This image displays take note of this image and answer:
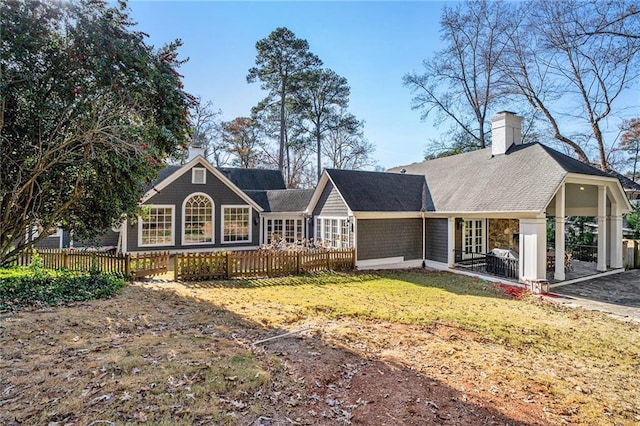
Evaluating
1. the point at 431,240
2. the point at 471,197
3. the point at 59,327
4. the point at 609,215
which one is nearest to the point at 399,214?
the point at 431,240

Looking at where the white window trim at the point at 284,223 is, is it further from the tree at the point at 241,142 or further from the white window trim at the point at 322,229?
the tree at the point at 241,142

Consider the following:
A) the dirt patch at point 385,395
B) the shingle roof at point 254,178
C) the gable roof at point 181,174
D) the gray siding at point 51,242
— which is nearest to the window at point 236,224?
the gable roof at point 181,174

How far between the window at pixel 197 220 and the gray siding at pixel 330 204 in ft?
18.2

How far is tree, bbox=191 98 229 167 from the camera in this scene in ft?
115

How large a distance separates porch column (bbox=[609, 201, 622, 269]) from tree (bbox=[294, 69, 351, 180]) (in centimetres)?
2302

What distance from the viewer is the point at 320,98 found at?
103ft

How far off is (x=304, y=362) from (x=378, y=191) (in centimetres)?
1145

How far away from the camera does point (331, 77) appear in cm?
3083

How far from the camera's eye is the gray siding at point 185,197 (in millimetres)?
15219

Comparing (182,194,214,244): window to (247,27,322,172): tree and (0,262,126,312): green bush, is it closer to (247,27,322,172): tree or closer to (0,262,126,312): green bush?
(0,262,126,312): green bush

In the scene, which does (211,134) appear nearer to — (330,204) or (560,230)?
(330,204)

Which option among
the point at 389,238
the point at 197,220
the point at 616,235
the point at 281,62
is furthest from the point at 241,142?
the point at 616,235

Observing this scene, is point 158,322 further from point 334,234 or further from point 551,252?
point 551,252

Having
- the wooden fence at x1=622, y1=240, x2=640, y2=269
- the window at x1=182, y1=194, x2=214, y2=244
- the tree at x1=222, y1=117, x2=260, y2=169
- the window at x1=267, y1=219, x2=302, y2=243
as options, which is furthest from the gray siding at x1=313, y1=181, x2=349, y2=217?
the tree at x1=222, y1=117, x2=260, y2=169
